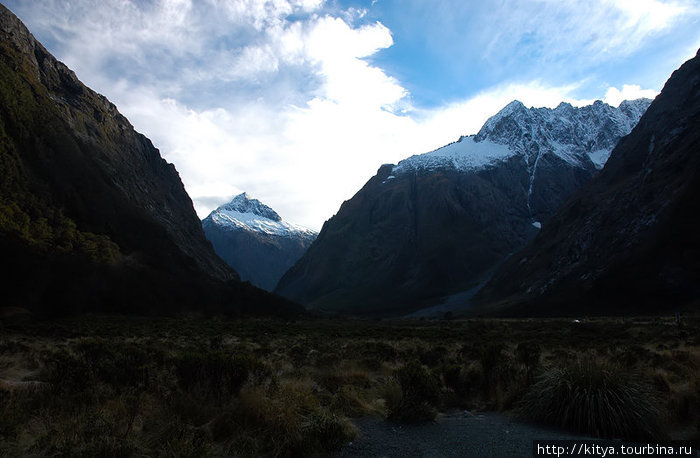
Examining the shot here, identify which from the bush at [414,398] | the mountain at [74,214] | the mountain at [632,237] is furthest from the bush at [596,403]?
the mountain at [632,237]

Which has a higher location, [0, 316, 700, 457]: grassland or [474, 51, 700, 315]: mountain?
[474, 51, 700, 315]: mountain

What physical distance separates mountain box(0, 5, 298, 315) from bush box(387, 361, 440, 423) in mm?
58346

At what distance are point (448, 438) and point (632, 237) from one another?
108m

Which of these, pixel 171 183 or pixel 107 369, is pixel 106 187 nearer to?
pixel 171 183

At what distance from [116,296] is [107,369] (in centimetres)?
6392

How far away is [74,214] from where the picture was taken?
7275 cm

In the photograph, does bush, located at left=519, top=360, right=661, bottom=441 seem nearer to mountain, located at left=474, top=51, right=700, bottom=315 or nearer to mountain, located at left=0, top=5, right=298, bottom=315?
mountain, located at left=0, top=5, right=298, bottom=315

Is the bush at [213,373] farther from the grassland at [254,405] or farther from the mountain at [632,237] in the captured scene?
the mountain at [632,237]

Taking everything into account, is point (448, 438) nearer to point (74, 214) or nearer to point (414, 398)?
point (414, 398)

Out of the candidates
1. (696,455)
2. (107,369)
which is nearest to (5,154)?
(107,369)

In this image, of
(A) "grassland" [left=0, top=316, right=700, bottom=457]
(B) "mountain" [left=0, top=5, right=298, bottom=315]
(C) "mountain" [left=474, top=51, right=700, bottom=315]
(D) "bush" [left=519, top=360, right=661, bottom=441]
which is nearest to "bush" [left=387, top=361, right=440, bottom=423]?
(A) "grassland" [left=0, top=316, right=700, bottom=457]

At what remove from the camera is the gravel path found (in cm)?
674

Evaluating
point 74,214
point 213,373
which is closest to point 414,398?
point 213,373

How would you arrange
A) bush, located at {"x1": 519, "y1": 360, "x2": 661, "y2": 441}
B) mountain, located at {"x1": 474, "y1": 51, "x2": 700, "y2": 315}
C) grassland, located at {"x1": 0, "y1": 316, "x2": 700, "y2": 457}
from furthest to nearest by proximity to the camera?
mountain, located at {"x1": 474, "y1": 51, "x2": 700, "y2": 315} → bush, located at {"x1": 519, "y1": 360, "x2": 661, "y2": 441} → grassland, located at {"x1": 0, "y1": 316, "x2": 700, "y2": 457}
